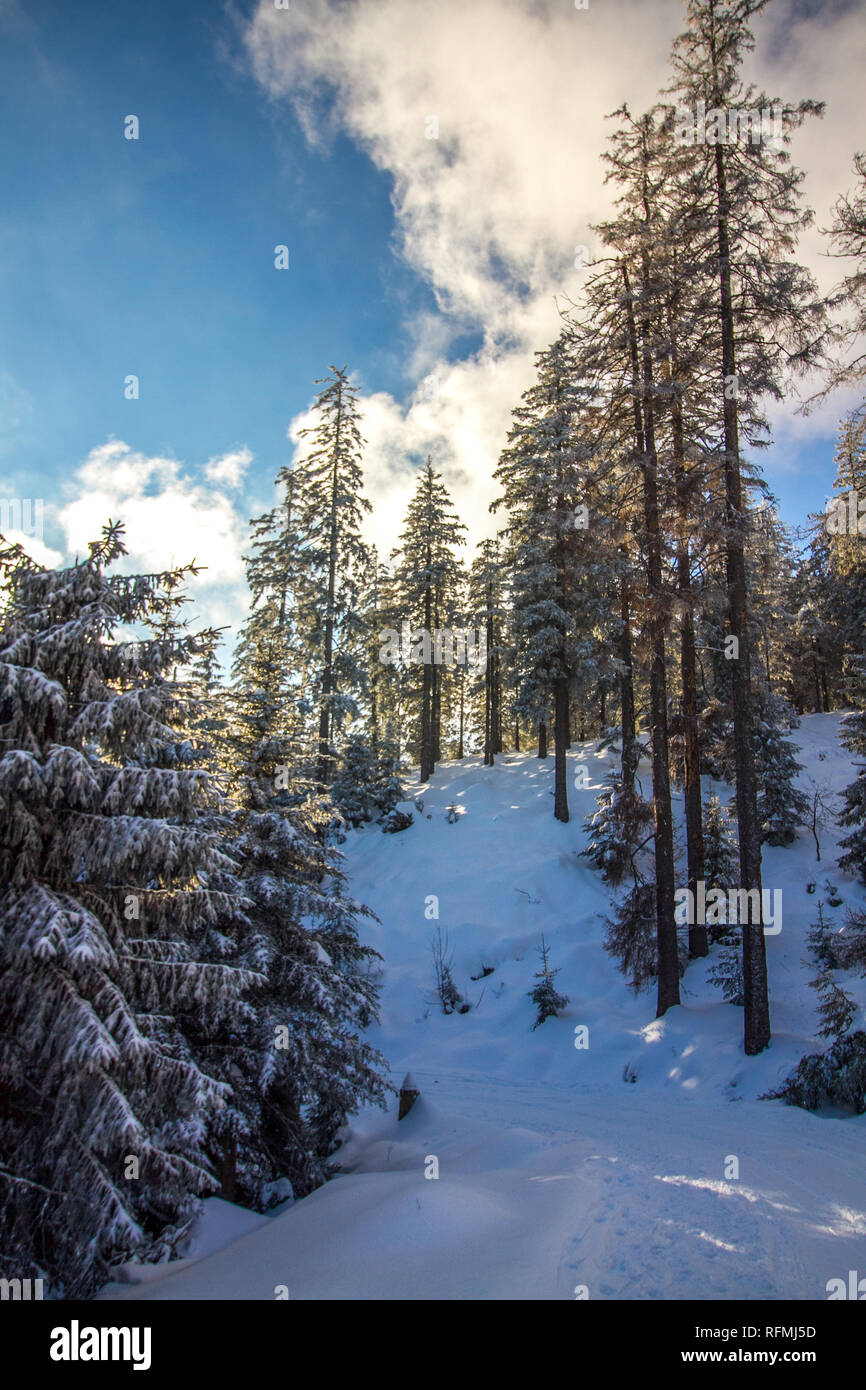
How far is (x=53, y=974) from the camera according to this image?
572 cm

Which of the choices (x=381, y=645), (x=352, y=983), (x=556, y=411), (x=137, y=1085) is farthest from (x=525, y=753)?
(x=137, y=1085)

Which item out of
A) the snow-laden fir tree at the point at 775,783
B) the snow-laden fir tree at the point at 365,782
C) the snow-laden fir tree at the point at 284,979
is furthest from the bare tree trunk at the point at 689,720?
the snow-laden fir tree at the point at 365,782

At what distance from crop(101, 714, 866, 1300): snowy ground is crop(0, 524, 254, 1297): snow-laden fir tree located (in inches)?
48.4

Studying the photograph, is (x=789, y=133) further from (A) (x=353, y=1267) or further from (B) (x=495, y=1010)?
(B) (x=495, y=1010)

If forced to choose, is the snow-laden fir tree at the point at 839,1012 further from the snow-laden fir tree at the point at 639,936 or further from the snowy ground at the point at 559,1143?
the snow-laden fir tree at the point at 639,936

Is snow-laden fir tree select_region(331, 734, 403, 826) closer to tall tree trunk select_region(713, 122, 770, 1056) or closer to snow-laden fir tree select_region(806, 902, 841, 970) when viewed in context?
snow-laden fir tree select_region(806, 902, 841, 970)

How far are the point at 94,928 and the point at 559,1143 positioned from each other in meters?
6.79

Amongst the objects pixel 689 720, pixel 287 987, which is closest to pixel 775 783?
pixel 689 720

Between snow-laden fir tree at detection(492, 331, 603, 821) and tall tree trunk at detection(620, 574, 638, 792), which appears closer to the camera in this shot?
tall tree trunk at detection(620, 574, 638, 792)

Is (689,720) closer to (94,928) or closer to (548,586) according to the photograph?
(548,586)

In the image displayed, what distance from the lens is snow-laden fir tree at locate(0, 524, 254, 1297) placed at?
221 inches

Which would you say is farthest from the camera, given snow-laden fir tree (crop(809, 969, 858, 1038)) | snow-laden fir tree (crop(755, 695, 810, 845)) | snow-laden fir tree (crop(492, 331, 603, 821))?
snow-laden fir tree (crop(492, 331, 603, 821))

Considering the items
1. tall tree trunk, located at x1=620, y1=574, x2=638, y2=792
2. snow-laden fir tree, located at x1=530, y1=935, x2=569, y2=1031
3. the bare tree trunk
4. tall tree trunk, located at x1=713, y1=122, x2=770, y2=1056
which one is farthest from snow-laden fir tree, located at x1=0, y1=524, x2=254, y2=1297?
the bare tree trunk
